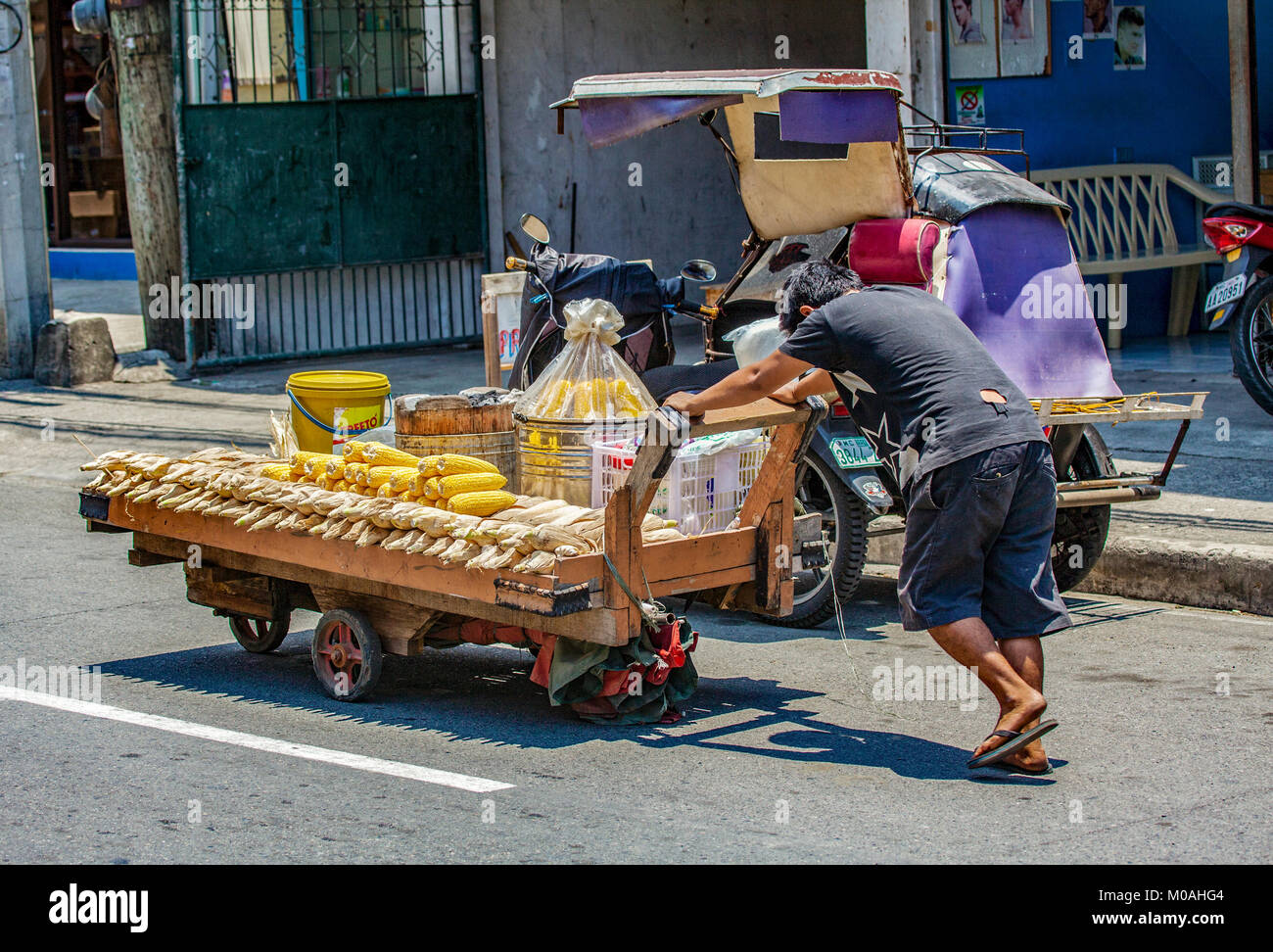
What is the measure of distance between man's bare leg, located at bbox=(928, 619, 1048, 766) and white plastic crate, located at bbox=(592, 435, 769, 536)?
3.74 ft

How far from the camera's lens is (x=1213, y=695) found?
5.72 m

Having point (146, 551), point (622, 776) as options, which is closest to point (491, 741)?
point (622, 776)

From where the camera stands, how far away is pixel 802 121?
6352 millimetres

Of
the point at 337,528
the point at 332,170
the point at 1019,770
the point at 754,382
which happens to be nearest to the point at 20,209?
the point at 332,170

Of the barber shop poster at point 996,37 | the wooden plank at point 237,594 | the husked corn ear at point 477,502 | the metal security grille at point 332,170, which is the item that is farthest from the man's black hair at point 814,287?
the metal security grille at point 332,170

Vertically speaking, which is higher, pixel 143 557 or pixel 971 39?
pixel 971 39

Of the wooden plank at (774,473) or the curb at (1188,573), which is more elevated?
the wooden plank at (774,473)

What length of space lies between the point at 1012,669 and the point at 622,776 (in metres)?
1.29

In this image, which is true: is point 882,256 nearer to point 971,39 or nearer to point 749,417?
point 749,417

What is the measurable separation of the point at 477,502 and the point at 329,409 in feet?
5.26

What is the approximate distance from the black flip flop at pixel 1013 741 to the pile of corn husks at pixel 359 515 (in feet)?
4.20

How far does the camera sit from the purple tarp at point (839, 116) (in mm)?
6336

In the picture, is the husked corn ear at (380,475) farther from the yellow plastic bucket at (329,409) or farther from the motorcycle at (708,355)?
the motorcycle at (708,355)
